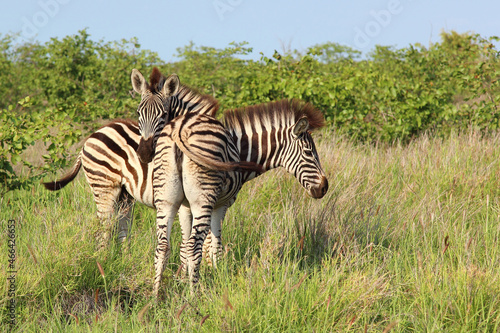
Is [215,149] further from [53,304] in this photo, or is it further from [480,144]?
[480,144]

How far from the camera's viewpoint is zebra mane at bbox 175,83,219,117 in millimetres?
4969

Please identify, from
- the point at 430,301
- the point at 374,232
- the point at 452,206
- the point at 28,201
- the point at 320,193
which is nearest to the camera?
the point at 430,301

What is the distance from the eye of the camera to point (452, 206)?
244 inches

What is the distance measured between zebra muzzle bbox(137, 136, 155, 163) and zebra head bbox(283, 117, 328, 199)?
1281 mm

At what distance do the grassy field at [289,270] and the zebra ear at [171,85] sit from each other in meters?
1.48

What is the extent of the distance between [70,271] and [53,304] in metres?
0.30

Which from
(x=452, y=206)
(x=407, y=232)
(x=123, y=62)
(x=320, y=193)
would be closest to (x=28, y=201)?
(x=320, y=193)

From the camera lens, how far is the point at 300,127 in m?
4.75

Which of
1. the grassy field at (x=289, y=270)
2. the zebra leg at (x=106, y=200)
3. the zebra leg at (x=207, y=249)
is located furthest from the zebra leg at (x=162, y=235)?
the zebra leg at (x=106, y=200)

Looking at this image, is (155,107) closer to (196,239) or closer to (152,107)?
(152,107)

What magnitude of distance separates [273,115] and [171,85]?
40.1 inches

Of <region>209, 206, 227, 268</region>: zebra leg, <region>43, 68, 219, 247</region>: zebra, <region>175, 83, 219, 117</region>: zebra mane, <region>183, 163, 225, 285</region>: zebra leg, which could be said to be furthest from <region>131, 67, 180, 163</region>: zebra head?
<region>209, 206, 227, 268</region>: zebra leg

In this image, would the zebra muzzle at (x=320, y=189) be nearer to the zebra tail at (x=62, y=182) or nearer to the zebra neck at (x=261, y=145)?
the zebra neck at (x=261, y=145)

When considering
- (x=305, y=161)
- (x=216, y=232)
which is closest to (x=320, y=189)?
(x=305, y=161)
